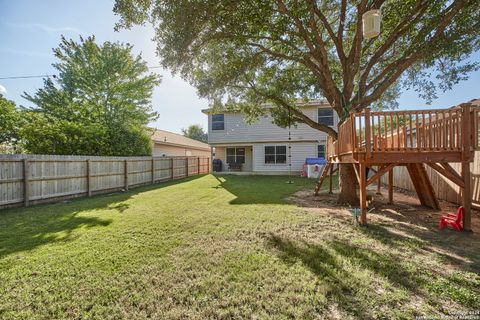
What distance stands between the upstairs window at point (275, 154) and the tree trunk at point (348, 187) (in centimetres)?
933

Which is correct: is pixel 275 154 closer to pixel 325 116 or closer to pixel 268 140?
pixel 268 140

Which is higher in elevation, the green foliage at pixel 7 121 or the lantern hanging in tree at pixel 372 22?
the lantern hanging in tree at pixel 372 22

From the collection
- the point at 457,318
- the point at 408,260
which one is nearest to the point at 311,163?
the point at 408,260

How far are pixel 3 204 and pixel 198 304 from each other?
24.1 ft

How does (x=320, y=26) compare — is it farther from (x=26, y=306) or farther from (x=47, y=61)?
(x=47, y=61)

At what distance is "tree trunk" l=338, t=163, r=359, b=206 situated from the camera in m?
6.35

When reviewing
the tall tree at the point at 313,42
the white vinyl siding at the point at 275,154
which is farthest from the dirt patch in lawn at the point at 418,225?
the white vinyl siding at the point at 275,154

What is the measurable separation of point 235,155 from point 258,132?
2.95 m

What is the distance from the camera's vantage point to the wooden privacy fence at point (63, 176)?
20.1 ft

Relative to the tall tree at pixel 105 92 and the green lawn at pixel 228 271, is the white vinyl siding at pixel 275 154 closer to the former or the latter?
the tall tree at pixel 105 92

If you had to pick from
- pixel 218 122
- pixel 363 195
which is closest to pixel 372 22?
pixel 363 195

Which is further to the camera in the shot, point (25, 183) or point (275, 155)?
point (275, 155)

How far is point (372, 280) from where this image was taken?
2.38 metres

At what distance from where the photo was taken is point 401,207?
5.93m
